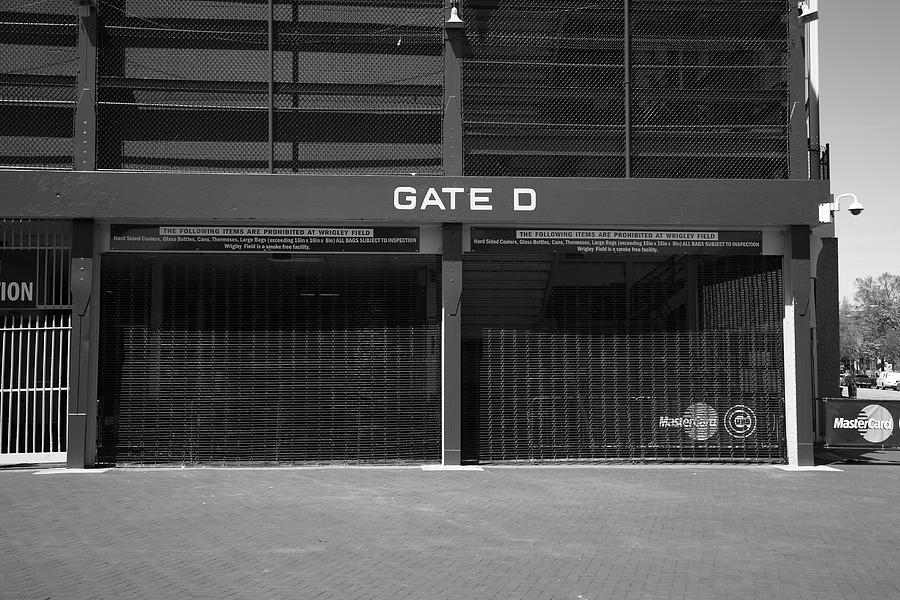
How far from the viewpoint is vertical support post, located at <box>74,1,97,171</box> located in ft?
46.8

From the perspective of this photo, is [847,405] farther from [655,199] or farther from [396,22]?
[396,22]

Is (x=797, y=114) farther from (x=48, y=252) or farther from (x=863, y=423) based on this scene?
(x=48, y=252)

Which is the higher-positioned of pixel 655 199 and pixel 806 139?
pixel 806 139

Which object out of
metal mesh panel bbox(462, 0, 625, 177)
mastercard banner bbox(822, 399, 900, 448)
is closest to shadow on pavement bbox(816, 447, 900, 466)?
mastercard banner bbox(822, 399, 900, 448)

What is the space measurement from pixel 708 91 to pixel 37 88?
11084 millimetres

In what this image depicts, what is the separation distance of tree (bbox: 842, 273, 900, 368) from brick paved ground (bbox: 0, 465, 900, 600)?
89.5 m

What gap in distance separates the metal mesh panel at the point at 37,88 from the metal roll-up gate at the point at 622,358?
6.96 m

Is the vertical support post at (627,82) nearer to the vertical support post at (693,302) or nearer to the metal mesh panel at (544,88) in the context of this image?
the metal mesh panel at (544,88)

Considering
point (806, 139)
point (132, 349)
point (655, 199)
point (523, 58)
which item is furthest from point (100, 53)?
point (806, 139)

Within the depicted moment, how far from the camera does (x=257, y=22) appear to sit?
14.9 m

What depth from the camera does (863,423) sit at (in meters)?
15.4

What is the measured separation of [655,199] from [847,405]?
495 centimetres

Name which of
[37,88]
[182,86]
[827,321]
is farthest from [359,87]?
[827,321]

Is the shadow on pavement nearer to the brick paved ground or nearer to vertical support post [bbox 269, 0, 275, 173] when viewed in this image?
the brick paved ground
